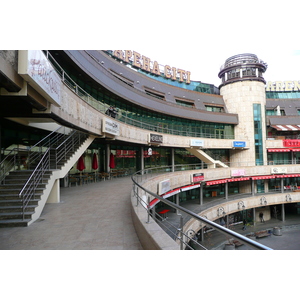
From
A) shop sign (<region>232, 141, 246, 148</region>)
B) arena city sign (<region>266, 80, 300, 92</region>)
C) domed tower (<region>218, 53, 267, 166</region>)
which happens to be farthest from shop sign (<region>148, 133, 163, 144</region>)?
arena city sign (<region>266, 80, 300, 92</region>)

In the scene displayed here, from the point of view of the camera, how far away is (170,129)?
26438 mm

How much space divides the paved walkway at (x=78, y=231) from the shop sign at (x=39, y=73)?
13.3ft

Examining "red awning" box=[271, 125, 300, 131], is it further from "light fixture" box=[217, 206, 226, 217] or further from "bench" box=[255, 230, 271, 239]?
"light fixture" box=[217, 206, 226, 217]

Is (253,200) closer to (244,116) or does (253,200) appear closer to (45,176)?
(244,116)

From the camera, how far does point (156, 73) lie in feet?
118

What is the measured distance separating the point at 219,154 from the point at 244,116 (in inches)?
281

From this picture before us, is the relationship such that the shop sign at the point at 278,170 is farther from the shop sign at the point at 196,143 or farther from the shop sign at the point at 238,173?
the shop sign at the point at 196,143

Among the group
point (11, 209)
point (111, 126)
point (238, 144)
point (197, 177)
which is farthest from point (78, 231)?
point (238, 144)

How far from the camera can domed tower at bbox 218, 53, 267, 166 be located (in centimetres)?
3288

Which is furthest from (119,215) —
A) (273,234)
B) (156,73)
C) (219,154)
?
(156,73)

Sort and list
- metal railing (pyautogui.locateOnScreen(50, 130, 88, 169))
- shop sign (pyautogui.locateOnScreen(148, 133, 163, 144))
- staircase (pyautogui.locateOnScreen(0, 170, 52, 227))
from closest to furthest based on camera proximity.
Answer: staircase (pyautogui.locateOnScreen(0, 170, 52, 227)) → metal railing (pyautogui.locateOnScreen(50, 130, 88, 169)) → shop sign (pyautogui.locateOnScreen(148, 133, 163, 144))

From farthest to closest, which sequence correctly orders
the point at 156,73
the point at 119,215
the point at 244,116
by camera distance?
the point at 156,73 → the point at 244,116 → the point at 119,215

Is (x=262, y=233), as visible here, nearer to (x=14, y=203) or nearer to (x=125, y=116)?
(x=125, y=116)

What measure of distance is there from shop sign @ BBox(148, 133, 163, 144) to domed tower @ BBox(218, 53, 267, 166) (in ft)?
54.7
